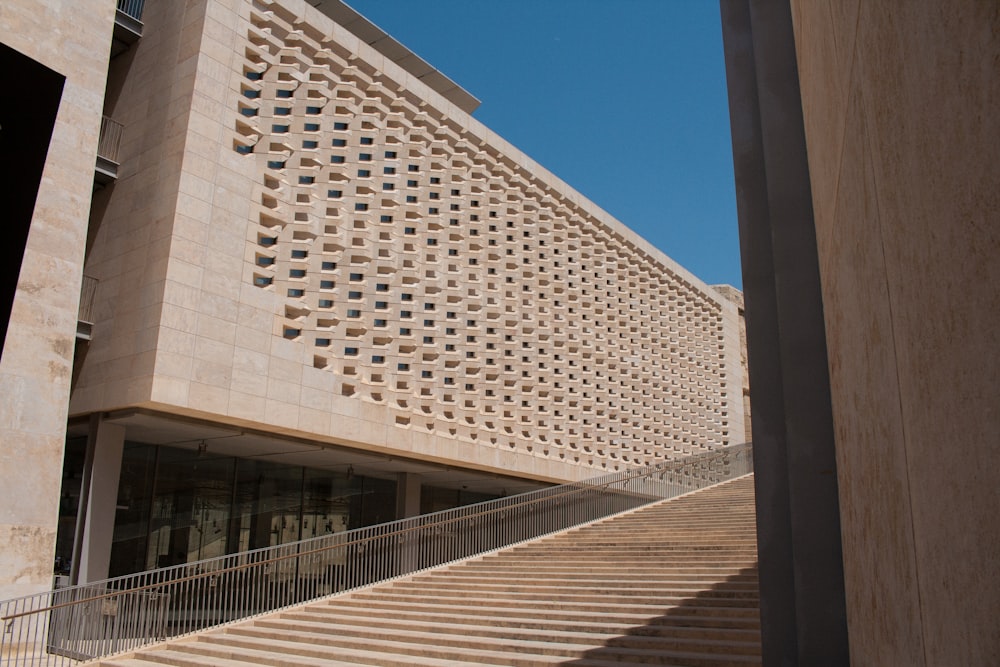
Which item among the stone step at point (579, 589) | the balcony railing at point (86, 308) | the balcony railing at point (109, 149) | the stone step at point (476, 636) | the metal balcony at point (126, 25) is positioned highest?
the metal balcony at point (126, 25)

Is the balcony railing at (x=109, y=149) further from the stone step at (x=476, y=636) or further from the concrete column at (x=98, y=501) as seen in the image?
the stone step at (x=476, y=636)

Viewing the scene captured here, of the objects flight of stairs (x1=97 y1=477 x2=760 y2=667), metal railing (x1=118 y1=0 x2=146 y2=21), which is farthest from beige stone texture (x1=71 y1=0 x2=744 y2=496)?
flight of stairs (x1=97 y1=477 x2=760 y2=667)

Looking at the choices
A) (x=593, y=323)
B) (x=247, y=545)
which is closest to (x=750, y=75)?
(x=247, y=545)

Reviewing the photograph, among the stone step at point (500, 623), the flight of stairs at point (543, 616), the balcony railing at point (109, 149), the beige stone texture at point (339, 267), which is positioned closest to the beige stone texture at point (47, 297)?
the beige stone texture at point (339, 267)

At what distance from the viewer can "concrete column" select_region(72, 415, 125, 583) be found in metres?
11.9

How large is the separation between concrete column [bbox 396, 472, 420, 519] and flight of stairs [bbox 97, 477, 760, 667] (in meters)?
5.09

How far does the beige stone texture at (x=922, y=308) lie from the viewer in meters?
1.11

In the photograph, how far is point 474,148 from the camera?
18.6 m

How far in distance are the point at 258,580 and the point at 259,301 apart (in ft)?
13.8

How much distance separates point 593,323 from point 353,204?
27.2 feet

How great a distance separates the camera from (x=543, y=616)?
9055 millimetres

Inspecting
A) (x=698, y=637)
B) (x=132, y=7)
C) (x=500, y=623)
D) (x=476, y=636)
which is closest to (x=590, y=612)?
(x=500, y=623)

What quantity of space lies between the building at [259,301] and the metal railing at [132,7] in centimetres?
7

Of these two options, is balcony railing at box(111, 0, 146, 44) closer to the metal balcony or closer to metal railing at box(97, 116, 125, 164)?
the metal balcony
